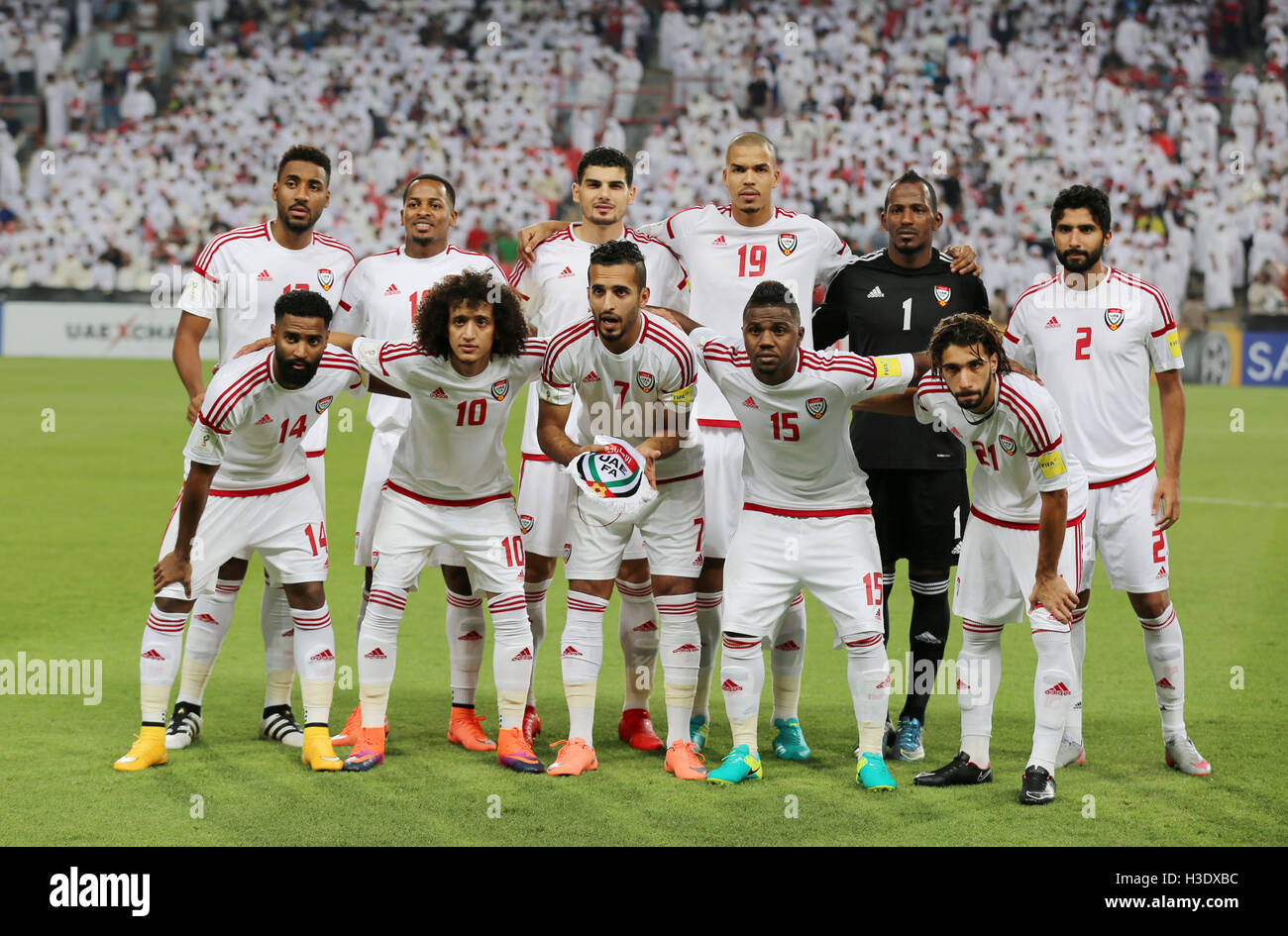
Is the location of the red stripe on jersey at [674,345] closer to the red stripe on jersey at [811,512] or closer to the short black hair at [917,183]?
the red stripe on jersey at [811,512]

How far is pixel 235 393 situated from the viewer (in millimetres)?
5574

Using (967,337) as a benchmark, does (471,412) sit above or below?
below

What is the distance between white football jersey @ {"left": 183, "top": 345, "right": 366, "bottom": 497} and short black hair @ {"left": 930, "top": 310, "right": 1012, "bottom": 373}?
2324 mm

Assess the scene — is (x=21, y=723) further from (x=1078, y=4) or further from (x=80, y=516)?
(x=1078, y=4)

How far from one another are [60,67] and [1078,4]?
22436 millimetres

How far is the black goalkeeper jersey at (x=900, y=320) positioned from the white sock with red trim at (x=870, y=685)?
979mm

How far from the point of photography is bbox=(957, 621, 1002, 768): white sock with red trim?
5.57m

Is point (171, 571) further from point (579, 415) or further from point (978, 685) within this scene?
point (978, 685)

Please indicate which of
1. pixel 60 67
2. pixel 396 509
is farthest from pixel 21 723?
pixel 60 67

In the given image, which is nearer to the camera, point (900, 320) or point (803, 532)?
point (803, 532)

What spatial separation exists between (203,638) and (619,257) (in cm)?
245

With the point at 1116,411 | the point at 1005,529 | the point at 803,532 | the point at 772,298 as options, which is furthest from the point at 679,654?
the point at 1116,411

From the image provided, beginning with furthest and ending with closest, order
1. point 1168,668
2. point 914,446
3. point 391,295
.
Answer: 1. point 391,295
2. point 914,446
3. point 1168,668

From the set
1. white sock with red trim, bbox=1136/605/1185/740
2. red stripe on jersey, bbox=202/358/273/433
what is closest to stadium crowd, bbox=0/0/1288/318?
white sock with red trim, bbox=1136/605/1185/740
